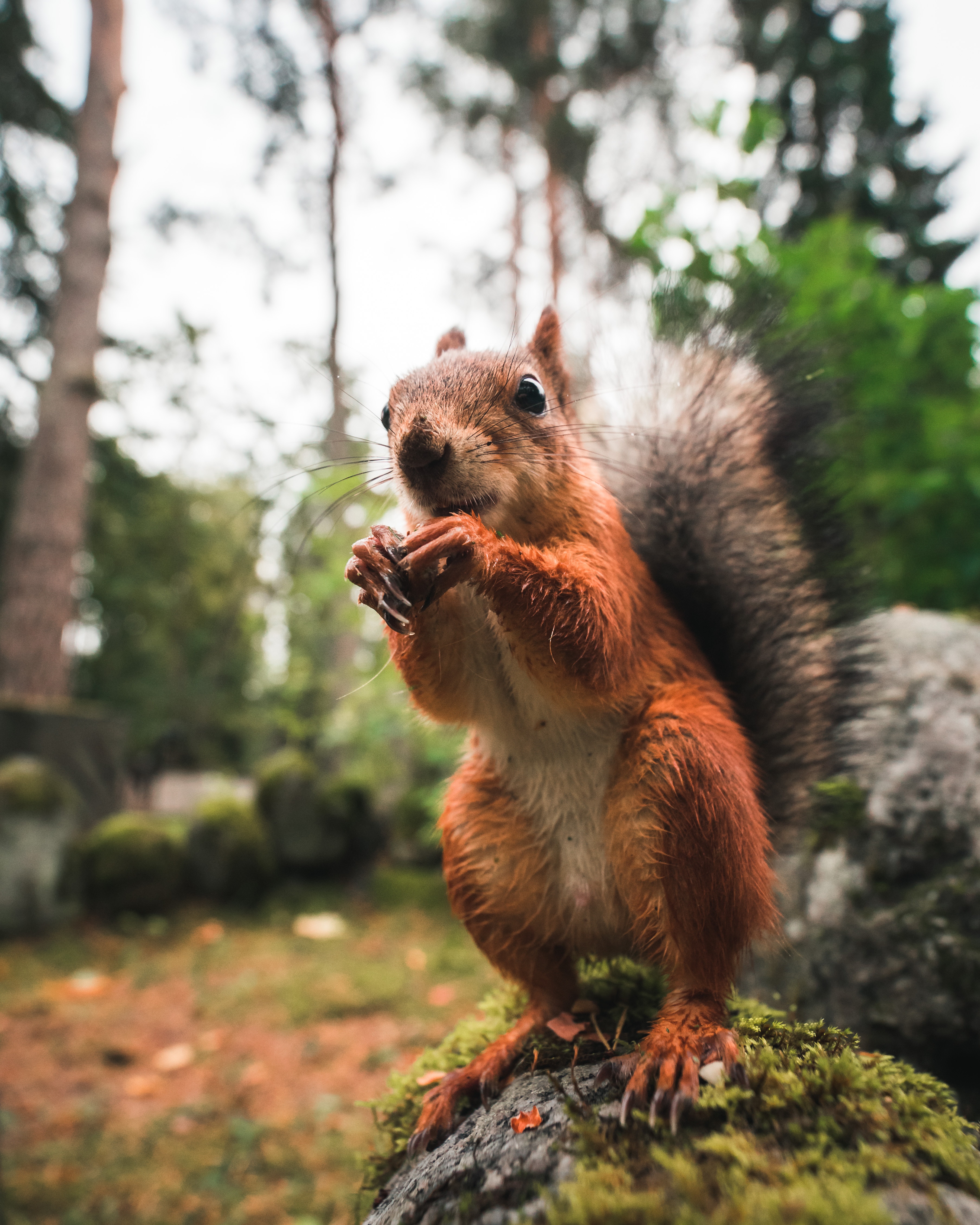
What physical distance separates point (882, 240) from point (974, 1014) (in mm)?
9744

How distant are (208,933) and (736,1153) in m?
5.17

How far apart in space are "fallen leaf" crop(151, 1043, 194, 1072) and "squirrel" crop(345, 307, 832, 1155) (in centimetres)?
280

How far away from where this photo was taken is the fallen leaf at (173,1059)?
334 cm

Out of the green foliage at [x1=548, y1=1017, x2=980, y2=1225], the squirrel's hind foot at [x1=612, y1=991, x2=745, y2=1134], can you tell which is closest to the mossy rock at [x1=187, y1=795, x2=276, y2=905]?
the squirrel's hind foot at [x1=612, y1=991, x2=745, y2=1134]

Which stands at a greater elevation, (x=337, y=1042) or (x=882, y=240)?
(x=882, y=240)

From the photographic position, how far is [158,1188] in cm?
254

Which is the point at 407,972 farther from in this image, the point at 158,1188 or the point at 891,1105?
the point at 891,1105

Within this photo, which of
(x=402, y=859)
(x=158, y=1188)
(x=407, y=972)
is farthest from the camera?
(x=402, y=859)

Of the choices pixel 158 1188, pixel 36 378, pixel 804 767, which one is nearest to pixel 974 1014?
pixel 804 767

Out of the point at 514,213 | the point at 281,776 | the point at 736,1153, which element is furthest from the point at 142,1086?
the point at 514,213

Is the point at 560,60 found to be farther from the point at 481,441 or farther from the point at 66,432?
the point at 481,441

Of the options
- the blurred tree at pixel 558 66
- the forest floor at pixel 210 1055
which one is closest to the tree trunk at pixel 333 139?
the blurred tree at pixel 558 66

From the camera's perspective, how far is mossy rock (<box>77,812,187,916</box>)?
5199 millimetres

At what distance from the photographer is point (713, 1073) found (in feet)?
3.08
